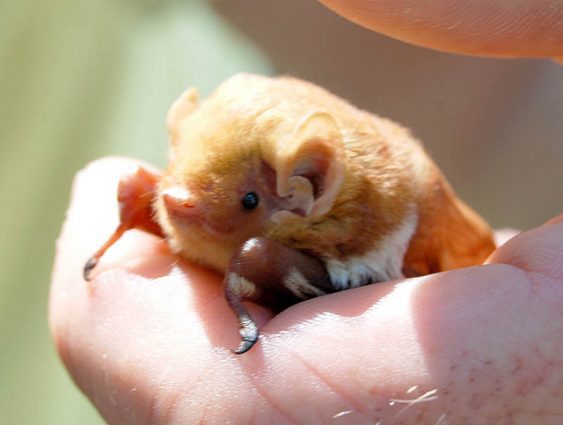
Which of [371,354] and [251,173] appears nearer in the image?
[371,354]

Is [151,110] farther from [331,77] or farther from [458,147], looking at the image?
[458,147]

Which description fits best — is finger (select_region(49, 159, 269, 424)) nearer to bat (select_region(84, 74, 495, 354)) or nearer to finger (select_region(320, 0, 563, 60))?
bat (select_region(84, 74, 495, 354))

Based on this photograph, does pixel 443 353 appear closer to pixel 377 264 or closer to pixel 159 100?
pixel 377 264

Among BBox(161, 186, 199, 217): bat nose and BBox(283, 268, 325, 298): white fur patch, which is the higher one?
BBox(161, 186, 199, 217): bat nose

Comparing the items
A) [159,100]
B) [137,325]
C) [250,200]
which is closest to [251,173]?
[250,200]

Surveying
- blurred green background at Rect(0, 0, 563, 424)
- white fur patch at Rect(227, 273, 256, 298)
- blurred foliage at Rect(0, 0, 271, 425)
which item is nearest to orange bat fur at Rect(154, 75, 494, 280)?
white fur patch at Rect(227, 273, 256, 298)

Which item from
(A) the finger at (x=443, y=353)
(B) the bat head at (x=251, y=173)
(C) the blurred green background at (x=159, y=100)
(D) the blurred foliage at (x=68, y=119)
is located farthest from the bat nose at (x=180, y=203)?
(D) the blurred foliage at (x=68, y=119)

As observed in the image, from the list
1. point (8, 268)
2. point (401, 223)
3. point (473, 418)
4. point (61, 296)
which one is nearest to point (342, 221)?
point (401, 223)
